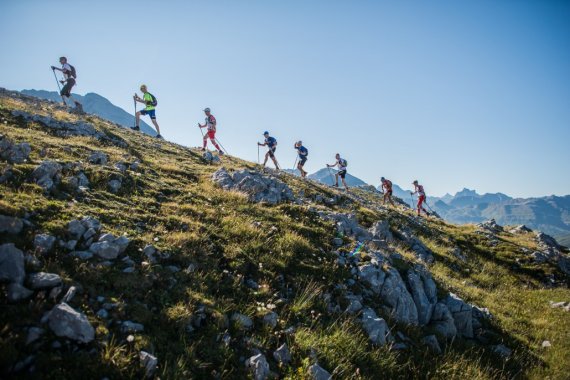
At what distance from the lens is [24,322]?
14.6ft

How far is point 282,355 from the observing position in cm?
605

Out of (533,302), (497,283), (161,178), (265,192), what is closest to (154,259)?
(161,178)

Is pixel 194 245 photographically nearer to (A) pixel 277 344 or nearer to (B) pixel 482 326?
(A) pixel 277 344

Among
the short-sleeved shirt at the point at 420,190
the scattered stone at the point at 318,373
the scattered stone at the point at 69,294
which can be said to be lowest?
the scattered stone at the point at 318,373

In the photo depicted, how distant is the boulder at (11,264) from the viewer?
486cm

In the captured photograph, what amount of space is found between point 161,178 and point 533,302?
18.6 m

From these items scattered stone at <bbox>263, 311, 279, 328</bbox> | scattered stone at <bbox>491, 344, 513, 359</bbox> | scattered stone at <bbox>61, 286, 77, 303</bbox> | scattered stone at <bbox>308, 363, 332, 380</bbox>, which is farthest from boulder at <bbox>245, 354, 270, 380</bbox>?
scattered stone at <bbox>491, 344, 513, 359</bbox>

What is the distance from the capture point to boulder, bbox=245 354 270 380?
5.44m

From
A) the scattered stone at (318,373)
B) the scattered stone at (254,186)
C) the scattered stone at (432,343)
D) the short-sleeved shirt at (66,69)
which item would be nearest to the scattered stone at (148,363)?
the scattered stone at (318,373)

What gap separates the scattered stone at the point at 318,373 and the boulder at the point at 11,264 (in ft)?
17.2

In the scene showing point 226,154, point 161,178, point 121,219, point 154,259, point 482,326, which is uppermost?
point 226,154

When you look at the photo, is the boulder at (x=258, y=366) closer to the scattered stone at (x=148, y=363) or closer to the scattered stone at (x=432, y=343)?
the scattered stone at (x=148, y=363)

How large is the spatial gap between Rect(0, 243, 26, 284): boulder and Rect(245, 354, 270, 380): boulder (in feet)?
13.3

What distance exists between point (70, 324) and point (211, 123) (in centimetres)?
2164
